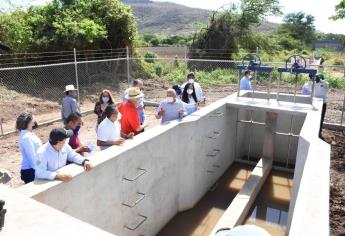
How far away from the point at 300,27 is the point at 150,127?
2371 inches

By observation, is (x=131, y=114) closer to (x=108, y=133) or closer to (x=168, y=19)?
(x=108, y=133)

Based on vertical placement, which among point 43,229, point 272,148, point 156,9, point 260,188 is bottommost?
point 260,188

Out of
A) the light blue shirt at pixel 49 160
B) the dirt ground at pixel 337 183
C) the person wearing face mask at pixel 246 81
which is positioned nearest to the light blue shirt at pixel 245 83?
the person wearing face mask at pixel 246 81

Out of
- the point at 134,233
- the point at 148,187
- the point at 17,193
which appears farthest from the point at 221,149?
the point at 17,193

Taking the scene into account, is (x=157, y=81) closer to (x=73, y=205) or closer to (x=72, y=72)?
(x=72, y=72)

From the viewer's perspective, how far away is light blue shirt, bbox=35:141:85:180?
3.82m

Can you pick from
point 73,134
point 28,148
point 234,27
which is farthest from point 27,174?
point 234,27

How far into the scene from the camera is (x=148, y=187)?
5723 millimetres

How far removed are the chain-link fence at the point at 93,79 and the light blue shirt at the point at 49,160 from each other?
20.6 ft

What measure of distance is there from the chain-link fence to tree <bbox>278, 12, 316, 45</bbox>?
4476 cm

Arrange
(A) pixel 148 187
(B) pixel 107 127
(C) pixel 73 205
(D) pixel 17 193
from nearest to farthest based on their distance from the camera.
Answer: (D) pixel 17 193
(C) pixel 73 205
(B) pixel 107 127
(A) pixel 148 187

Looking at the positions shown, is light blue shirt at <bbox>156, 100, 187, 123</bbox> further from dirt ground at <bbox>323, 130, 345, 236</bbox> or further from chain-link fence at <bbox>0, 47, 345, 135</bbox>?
chain-link fence at <bbox>0, 47, 345, 135</bbox>

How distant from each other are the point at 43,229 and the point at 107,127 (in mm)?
2439

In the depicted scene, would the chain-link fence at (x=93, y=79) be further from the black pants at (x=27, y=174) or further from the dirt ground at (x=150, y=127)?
the black pants at (x=27, y=174)
